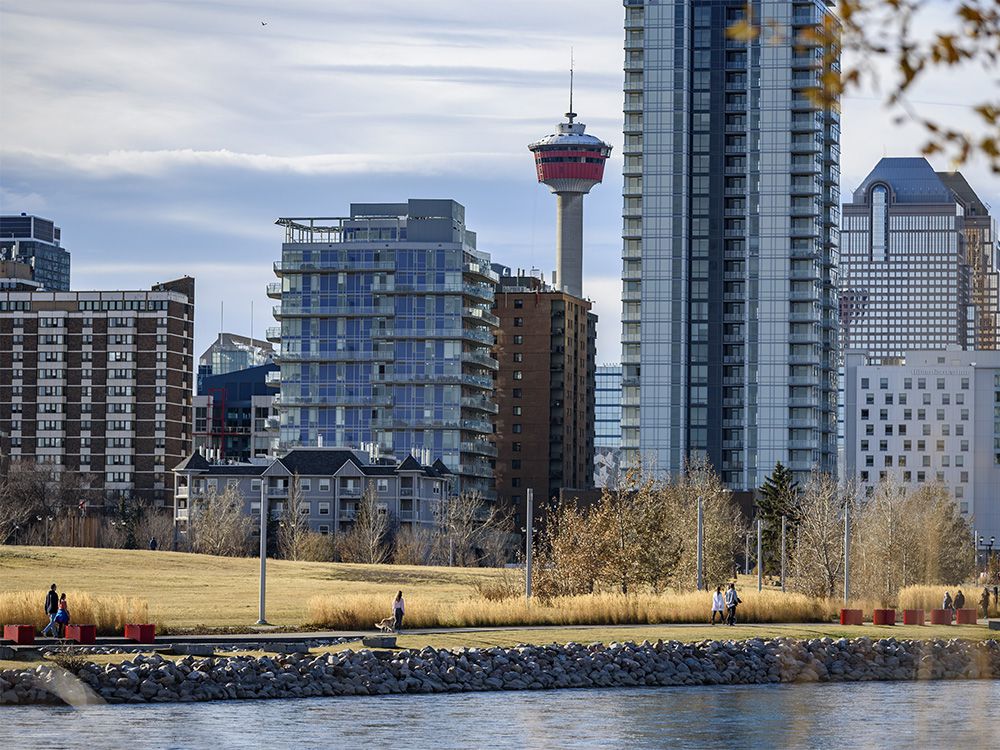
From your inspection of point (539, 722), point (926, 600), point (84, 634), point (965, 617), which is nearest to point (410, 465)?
point (926, 600)

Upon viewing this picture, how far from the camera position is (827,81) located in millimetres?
9234

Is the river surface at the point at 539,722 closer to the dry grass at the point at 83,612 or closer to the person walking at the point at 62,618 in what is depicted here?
the person walking at the point at 62,618

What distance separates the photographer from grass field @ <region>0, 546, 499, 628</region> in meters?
79.4

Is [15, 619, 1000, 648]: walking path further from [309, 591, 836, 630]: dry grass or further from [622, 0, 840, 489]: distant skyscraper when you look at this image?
[622, 0, 840, 489]: distant skyscraper

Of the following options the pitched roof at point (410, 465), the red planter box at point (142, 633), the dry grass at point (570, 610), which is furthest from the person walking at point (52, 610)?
the pitched roof at point (410, 465)

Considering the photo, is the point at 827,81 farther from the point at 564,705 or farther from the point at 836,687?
the point at 836,687

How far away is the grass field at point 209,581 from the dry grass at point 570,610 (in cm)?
194

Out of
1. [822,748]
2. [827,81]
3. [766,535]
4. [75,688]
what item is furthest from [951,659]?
[766,535]

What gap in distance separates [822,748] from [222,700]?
1771 cm

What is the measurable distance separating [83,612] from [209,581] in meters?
44.4

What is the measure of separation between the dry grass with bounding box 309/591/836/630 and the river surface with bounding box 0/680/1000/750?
16.0m

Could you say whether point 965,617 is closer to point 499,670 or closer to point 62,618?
point 499,670

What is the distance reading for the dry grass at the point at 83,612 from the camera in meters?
63.0

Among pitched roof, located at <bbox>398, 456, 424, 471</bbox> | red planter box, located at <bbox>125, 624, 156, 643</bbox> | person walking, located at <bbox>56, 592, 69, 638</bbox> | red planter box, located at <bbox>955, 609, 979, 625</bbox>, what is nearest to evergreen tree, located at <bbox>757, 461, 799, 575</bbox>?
red planter box, located at <bbox>955, 609, 979, 625</bbox>
